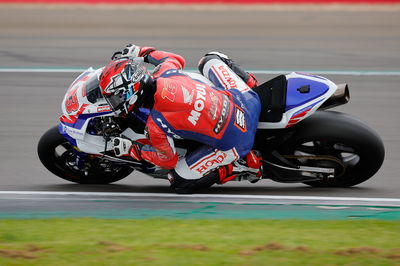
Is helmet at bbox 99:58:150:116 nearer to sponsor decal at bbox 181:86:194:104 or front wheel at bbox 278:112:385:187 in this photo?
sponsor decal at bbox 181:86:194:104

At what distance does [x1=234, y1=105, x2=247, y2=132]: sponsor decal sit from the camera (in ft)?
22.9

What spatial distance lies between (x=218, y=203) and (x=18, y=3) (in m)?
12.2

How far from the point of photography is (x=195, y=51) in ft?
46.5

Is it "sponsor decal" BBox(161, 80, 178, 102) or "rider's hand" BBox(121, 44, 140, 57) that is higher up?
"rider's hand" BBox(121, 44, 140, 57)

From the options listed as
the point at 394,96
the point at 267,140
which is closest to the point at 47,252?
the point at 267,140

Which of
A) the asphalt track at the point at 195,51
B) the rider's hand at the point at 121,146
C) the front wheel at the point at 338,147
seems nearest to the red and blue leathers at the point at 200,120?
the rider's hand at the point at 121,146

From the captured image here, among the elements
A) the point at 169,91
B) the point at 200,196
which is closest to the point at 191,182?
the point at 200,196

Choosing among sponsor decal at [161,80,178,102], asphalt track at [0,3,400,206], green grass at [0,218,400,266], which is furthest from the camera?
asphalt track at [0,3,400,206]

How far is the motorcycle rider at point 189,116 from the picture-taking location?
6.62m

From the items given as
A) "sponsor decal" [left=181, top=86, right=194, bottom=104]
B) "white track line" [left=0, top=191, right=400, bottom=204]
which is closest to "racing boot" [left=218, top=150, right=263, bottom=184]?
"white track line" [left=0, top=191, right=400, bottom=204]

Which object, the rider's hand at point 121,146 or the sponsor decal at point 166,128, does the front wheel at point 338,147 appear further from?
the rider's hand at point 121,146

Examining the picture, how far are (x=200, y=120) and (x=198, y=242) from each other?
1.27m

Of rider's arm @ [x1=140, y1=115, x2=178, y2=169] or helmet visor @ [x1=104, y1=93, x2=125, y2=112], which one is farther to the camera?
rider's arm @ [x1=140, y1=115, x2=178, y2=169]

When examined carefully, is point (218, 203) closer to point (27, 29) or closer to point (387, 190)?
point (387, 190)
